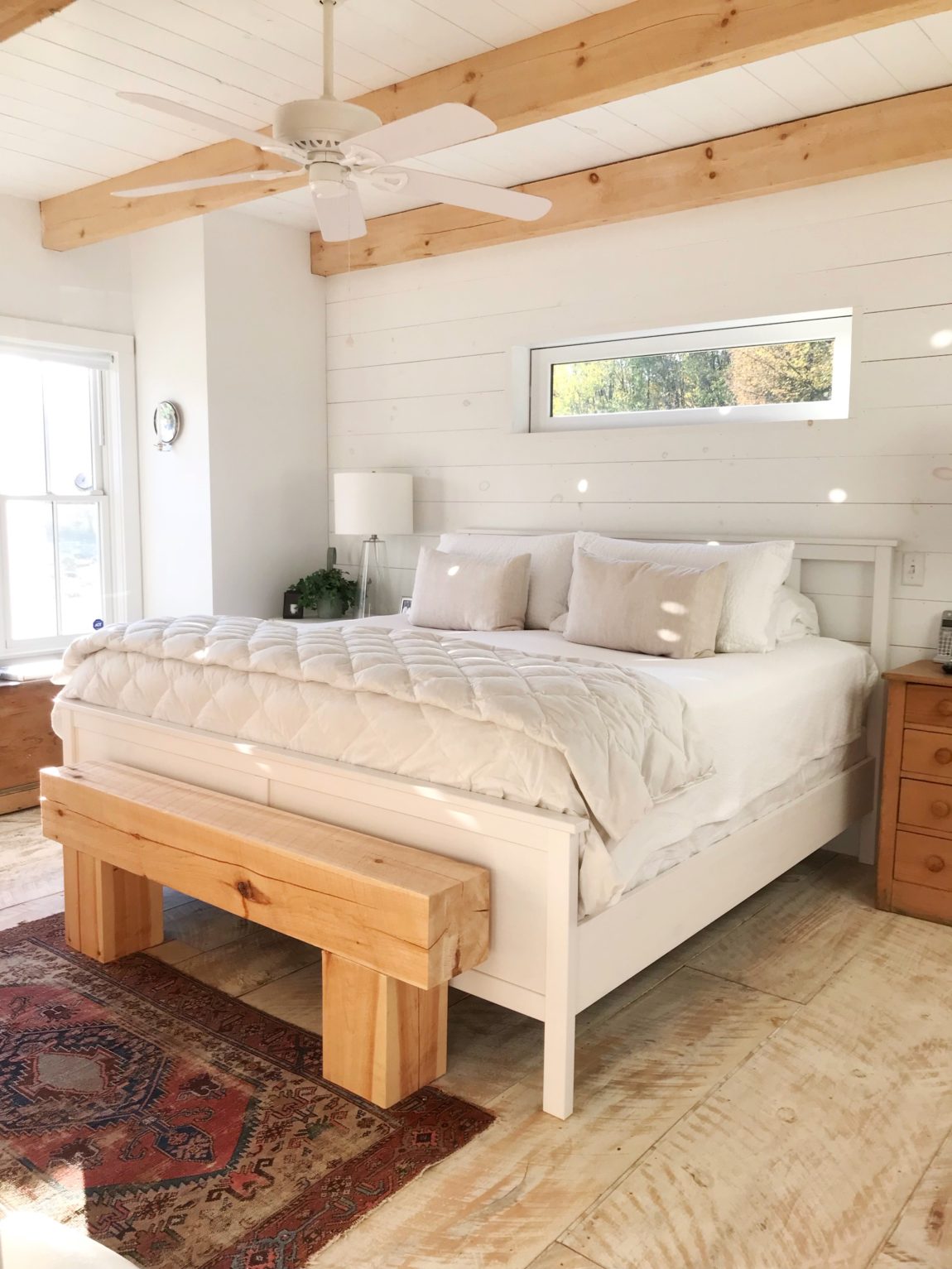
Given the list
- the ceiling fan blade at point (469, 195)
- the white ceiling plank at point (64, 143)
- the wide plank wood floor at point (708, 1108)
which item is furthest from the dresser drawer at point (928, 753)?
the white ceiling plank at point (64, 143)

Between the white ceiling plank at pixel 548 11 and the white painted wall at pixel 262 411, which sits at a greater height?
the white ceiling plank at pixel 548 11

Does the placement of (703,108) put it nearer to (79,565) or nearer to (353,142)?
(353,142)

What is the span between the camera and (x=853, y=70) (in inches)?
111

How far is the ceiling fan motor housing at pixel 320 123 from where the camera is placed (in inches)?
82.4

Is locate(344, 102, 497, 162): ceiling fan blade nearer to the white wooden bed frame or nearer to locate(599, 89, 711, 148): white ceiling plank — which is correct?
locate(599, 89, 711, 148): white ceiling plank

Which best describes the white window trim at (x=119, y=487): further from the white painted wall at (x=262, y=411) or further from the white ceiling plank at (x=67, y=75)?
the white ceiling plank at (x=67, y=75)

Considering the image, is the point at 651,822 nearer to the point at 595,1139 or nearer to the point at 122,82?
the point at 595,1139

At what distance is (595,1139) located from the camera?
189 centimetres

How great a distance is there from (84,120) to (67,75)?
36cm

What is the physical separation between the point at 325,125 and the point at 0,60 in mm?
1448

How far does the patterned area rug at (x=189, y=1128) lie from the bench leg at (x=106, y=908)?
16 centimetres

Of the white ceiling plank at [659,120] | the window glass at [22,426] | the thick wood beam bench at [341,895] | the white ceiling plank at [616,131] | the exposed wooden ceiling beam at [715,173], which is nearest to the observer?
the thick wood beam bench at [341,895]

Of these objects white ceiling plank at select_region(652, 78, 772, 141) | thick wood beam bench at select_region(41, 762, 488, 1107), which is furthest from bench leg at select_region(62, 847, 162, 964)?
white ceiling plank at select_region(652, 78, 772, 141)

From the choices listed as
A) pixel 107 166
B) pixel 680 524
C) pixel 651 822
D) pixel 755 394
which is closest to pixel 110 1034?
pixel 651 822
